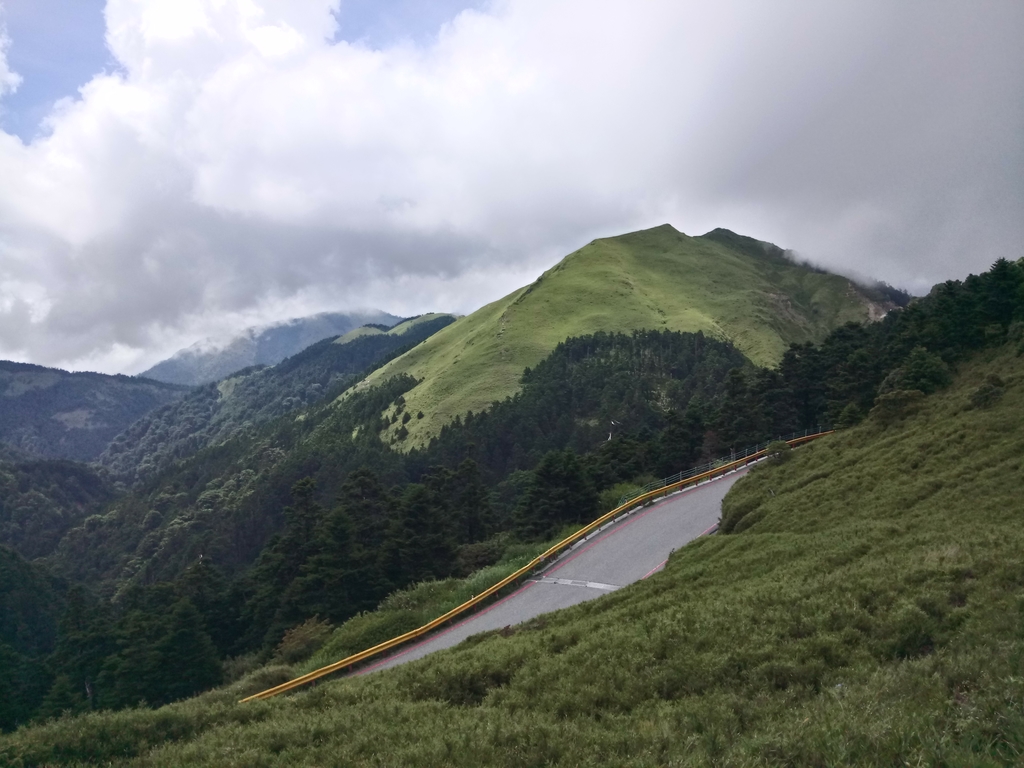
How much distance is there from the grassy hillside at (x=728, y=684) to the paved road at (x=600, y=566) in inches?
237

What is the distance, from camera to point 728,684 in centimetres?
960

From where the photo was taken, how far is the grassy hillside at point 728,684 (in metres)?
7.02

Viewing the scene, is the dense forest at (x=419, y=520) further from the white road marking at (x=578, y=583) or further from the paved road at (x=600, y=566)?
the white road marking at (x=578, y=583)

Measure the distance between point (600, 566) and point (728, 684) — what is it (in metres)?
17.2

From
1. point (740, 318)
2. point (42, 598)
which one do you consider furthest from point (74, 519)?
point (740, 318)

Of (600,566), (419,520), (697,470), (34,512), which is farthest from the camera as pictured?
(34,512)

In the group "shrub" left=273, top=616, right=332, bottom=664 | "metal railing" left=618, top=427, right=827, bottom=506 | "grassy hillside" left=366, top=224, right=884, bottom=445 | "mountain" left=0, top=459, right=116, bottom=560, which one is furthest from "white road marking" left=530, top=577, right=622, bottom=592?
"mountain" left=0, top=459, right=116, bottom=560

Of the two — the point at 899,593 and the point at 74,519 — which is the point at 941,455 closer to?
the point at 899,593

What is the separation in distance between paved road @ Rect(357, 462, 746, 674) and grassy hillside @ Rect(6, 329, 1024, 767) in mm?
6016

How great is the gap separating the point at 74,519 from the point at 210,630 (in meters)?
163

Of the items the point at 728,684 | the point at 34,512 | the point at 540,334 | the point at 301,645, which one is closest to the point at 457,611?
the point at 301,645

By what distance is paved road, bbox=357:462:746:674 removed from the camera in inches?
875

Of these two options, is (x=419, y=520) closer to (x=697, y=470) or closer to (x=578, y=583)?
(x=697, y=470)

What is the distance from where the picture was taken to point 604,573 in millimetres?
25531
